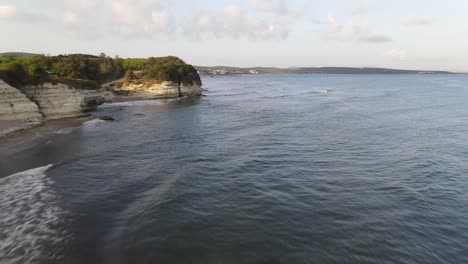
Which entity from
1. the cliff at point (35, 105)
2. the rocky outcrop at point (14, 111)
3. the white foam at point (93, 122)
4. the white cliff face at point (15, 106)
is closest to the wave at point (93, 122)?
the white foam at point (93, 122)

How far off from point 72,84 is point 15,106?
21064mm

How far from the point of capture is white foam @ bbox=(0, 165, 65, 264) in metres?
16.1

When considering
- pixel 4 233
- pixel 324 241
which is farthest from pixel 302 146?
pixel 4 233

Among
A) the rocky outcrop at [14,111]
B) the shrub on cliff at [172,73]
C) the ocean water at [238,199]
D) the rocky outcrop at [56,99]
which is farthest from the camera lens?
the shrub on cliff at [172,73]

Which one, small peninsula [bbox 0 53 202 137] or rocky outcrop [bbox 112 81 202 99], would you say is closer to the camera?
small peninsula [bbox 0 53 202 137]

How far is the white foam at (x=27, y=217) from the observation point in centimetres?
1609

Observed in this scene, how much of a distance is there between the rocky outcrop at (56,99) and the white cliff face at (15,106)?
3591mm

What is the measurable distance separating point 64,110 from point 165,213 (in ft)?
164

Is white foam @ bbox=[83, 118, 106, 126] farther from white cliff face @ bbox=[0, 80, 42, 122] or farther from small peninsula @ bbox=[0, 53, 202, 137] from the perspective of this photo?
white cliff face @ bbox=[0, 80, 42, 122]

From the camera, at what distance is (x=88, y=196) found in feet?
75.2

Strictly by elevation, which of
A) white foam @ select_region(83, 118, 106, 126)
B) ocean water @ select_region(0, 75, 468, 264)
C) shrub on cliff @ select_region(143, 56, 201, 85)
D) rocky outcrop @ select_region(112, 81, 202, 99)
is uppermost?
shrub on cliff @ select_region(143, 56, 201, 85)

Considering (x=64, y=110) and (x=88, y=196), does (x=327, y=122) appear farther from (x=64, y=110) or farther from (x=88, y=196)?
(x=64, y=110)

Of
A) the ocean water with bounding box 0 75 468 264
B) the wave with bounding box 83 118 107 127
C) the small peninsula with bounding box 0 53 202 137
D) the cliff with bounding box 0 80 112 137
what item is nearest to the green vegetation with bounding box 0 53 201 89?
the small peninsula with bounding box 0 53 202 137

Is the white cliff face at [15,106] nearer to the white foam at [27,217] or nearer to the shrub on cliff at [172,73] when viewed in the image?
the white foam at [27,217]
